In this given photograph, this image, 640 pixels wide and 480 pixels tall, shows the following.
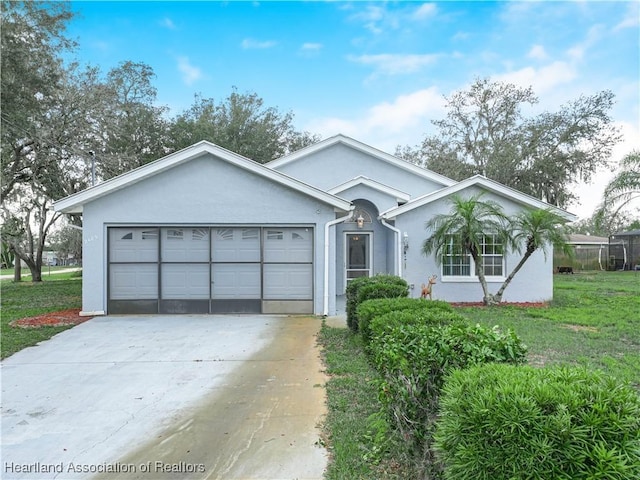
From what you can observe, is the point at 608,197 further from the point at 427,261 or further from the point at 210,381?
the point at 210,381

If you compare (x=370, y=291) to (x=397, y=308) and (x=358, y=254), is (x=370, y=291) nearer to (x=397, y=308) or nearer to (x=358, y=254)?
(x=397, y=308)

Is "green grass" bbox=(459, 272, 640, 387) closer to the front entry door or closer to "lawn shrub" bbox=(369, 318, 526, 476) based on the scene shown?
"lawn shrub" bbox=(369, 318, 526, 476)

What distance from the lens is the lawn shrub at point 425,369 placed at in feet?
8.76

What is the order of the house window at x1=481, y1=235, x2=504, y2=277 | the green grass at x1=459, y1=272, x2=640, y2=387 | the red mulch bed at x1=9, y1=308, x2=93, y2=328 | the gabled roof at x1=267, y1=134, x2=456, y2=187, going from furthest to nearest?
the gabled roof at x1=267, y1=134, x2=456, y2=187 < the house window at x1=481, y1=235, x2=504, y2=277 < the red mulch bed at x1=9, y1=308, x2=93, y2=328 < the green grass at x1=459, y1=272, x2=640, y2=387

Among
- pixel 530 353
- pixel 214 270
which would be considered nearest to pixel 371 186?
pixel 214 270

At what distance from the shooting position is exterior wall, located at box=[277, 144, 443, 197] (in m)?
15.1

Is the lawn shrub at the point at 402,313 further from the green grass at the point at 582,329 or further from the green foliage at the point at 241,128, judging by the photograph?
the green foliage at the point at 241,128

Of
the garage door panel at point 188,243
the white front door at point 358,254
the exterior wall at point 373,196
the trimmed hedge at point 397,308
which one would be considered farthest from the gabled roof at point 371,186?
the trimmed hedge at point 397,308

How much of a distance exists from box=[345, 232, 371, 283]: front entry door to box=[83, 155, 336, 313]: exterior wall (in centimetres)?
338

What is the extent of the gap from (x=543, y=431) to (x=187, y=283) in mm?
9615

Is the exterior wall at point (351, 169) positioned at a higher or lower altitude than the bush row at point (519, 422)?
higher

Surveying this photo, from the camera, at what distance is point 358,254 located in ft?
44.1

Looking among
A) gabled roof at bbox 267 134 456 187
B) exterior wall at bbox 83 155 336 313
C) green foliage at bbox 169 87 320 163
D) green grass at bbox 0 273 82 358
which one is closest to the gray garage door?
exterior wall at bbox 83 155 336 313

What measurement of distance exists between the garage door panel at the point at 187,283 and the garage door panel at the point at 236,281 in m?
0.23
